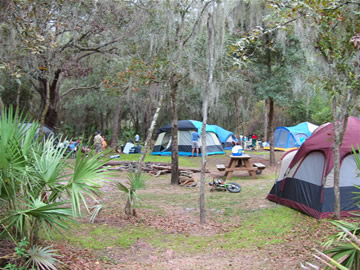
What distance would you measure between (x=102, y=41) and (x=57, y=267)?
12.0 meters

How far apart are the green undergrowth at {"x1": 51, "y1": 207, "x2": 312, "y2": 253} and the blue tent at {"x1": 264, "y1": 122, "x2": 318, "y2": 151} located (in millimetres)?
14387

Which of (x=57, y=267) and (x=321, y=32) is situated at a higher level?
(x=321, y=32)

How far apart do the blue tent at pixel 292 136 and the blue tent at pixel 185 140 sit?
179 inches

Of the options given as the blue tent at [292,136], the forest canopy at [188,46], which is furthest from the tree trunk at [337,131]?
the blue tent at [292,136]

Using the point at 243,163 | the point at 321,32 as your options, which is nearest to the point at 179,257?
the point at 321,32

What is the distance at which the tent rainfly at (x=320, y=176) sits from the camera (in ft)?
20.5

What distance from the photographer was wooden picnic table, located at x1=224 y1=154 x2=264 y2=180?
11.1 m

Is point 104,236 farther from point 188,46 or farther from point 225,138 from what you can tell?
point 225,138

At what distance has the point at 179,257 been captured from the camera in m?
5.01

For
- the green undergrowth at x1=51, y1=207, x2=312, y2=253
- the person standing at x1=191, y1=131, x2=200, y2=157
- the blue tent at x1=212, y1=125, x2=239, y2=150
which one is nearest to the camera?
the green undergrowth at x1=51, y1=207, x2=312, y2=253

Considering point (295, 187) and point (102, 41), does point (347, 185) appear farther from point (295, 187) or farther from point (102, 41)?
point (102, 41)

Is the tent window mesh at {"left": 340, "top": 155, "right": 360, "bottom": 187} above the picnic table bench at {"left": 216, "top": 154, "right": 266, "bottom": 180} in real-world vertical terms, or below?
above

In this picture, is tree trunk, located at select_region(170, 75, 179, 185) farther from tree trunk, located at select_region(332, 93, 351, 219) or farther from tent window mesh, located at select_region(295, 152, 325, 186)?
tree trunk, located at select_region(332, 93, 351, 219)

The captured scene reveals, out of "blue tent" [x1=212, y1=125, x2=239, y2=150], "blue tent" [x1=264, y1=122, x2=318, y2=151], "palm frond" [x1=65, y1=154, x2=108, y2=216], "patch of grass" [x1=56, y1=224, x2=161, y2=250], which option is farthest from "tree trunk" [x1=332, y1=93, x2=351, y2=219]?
"blue tent" [x1=212, y1=125, x2=239, y2=150]
